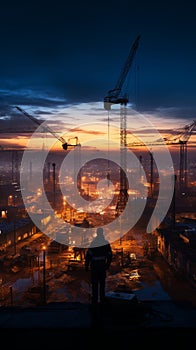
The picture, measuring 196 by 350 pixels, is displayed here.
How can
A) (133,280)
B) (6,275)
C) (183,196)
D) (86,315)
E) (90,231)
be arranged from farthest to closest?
(183,196), (90,231), (6,275), (133,280), (86,315)

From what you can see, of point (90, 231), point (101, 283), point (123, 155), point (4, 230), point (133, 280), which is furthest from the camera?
point (123, 155)

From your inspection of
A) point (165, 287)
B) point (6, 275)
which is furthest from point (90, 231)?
point (165, 287)

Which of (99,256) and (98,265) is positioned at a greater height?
(99,256)

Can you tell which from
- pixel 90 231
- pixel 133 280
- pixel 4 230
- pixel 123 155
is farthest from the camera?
pixel 123 155

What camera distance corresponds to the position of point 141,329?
304cm

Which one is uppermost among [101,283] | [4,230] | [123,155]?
[123,155]

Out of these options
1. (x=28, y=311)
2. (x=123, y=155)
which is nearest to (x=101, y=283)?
(x=28, y=311)

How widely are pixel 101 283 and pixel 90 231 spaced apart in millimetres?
18135

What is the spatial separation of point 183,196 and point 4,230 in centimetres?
2392

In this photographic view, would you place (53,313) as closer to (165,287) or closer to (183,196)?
(165,287)

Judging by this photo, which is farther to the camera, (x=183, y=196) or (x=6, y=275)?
(x=183, y=196)

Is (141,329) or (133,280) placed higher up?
(141,329)

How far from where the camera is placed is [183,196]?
35.5 meters

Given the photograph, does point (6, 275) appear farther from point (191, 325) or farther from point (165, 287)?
point (191, 325)
